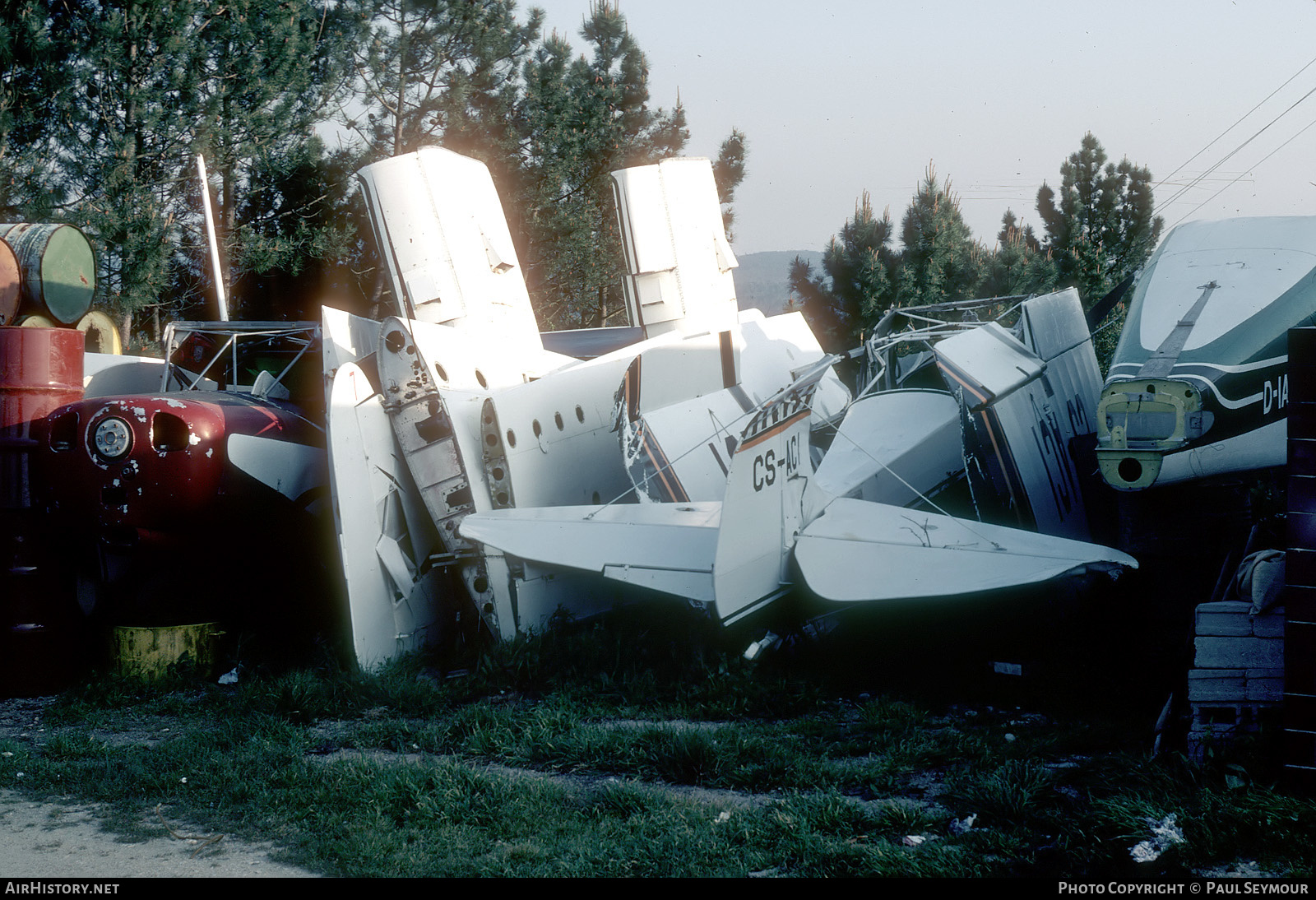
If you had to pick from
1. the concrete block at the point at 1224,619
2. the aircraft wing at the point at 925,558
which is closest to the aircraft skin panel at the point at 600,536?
the aircraft wing at the point at 925,558

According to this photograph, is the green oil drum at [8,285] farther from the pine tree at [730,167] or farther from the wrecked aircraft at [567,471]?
the pine tree at [730,167]

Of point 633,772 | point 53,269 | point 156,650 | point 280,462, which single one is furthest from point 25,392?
point 633,772

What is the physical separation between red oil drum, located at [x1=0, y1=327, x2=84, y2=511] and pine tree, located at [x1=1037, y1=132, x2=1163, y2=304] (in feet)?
77.5

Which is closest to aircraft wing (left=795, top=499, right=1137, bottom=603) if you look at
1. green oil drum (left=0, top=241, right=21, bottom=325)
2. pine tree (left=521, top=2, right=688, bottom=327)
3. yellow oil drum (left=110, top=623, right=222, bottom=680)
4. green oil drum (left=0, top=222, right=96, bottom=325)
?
yellow oil drum (left=110, top=623, right=222, bottom=680)

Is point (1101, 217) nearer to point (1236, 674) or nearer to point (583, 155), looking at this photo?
point (583, 155)

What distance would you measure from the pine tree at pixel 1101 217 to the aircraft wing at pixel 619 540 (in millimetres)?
22206

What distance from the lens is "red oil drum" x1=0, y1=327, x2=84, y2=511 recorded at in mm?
6445

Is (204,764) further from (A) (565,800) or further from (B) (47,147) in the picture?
(B) (47,147)

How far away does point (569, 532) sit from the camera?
233 inches

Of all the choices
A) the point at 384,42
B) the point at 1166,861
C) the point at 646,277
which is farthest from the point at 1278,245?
the point at 384,42

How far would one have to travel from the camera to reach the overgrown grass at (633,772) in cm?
365

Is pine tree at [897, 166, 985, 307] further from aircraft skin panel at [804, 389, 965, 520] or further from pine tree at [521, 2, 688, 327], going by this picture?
aircraft skin panel at [804, 389, 965, 520]

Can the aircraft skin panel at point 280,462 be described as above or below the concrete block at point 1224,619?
above

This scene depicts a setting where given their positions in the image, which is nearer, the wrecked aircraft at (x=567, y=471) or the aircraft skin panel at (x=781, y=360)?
the wrecked aircraft at (x=567, y=471)
